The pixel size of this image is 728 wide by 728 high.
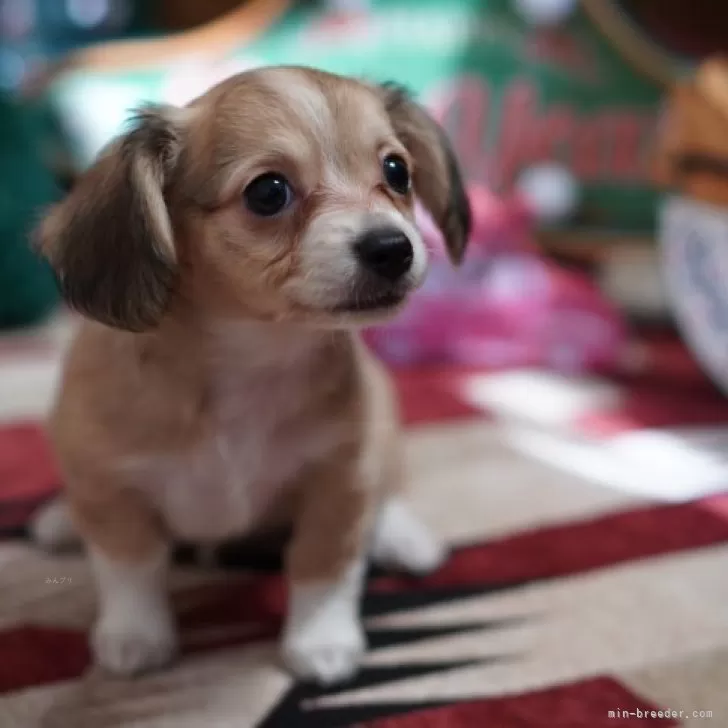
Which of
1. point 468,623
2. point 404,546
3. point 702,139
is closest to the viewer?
point 468,623

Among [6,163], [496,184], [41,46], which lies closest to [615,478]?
[496,184]

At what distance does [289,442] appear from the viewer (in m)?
1.10

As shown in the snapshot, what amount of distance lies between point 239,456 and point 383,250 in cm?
33

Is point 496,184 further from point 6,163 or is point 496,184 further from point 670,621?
point 670,621

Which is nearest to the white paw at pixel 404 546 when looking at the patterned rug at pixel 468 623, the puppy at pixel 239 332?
the patterned rug at pixel 468 623

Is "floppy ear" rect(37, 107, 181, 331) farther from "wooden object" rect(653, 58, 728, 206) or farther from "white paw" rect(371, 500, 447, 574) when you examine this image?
"wooden object" rect(653, 58, 728, 206)

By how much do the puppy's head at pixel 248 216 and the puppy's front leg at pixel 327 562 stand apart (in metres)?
0.25

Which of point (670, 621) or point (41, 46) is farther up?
point (41, 46)

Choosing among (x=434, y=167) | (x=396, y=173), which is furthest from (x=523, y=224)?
(x=396, y=173)

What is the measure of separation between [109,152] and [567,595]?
→ 853 millimetres

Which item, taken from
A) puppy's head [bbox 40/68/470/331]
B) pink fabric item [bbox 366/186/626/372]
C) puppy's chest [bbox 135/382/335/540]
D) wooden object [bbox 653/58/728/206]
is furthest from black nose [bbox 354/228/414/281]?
pink fabric item [bbox 366/186/626/372]

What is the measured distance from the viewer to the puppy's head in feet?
3.12

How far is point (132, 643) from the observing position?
1080mm

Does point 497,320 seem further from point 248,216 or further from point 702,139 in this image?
point 248,216
